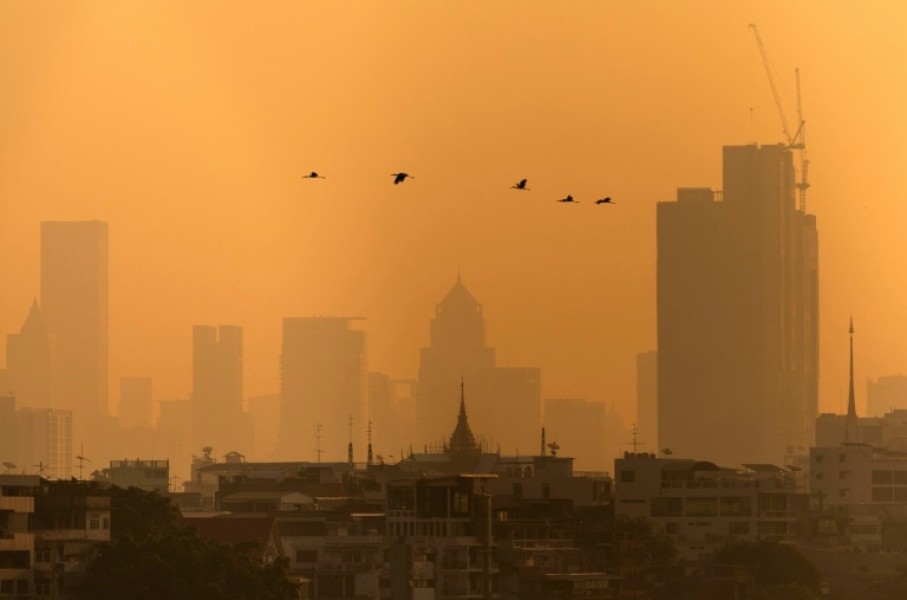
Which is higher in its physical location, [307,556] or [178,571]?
[307,556]

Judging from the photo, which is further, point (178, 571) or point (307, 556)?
point (307, 556)

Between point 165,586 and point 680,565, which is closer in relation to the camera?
point 165,586

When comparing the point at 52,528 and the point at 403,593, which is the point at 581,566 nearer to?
the point at 403,593

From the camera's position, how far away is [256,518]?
18038 centimetres

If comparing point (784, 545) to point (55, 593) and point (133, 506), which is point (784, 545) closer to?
point (133, 506)

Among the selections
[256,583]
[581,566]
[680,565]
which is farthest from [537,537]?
[256,583]

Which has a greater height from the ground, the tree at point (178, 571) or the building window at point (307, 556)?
the building window at point (307, 556)

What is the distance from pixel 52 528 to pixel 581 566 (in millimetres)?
35219

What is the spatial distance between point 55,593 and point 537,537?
3838cm

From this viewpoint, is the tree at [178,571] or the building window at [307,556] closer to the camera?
the tree at [178,571]

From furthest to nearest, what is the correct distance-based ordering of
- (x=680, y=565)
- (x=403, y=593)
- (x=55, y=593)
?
(x=680, y=565)
(x=403, y=593)
(x=55, y=593)

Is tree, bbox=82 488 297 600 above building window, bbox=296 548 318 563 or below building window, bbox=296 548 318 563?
below

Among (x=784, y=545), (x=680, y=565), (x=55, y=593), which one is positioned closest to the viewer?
(x=55, y=593)

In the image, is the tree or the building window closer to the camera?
the tree
